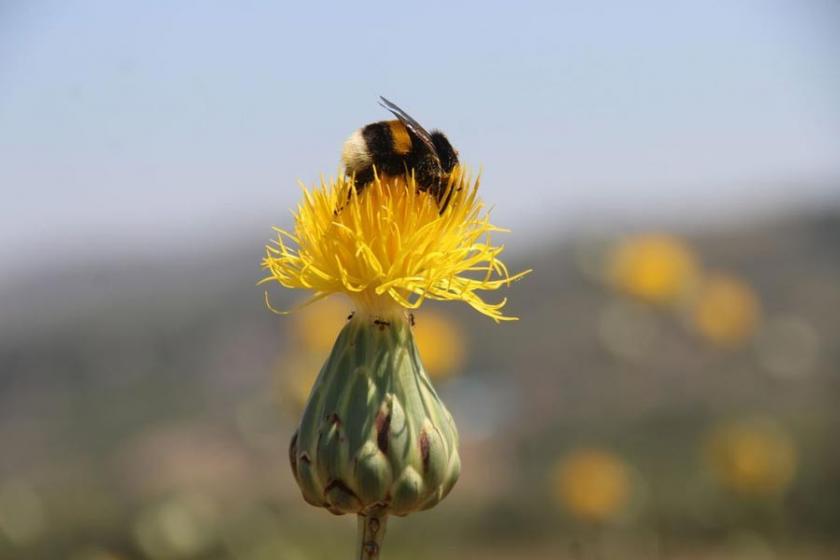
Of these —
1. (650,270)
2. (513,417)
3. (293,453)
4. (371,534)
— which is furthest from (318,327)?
(513,417)

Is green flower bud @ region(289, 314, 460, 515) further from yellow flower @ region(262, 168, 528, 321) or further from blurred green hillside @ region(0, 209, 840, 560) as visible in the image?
Answer: blurred green hillside @ region(0, 209, 840, 560)

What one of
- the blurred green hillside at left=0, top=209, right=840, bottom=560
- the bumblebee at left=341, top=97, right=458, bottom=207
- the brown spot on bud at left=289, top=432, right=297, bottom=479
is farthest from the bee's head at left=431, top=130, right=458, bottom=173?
the blurred green hillside at left=0, top=209, right=840, bottom=560

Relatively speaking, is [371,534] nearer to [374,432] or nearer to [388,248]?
[374,432]

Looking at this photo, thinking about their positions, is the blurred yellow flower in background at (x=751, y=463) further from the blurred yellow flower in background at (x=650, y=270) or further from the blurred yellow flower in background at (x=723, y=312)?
the blurred yellow flower in background at (x=650, y=270)

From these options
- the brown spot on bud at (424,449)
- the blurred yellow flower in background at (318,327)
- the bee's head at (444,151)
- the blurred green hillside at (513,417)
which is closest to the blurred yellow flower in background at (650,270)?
the blurred green hillside at (513,417)

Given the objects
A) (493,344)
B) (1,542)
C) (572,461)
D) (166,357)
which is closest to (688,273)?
(572,461)

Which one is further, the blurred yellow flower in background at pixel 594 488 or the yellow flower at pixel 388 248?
the blurred yellow flower in background at pixel 594 488
